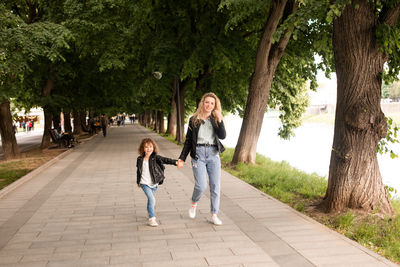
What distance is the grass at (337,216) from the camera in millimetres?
4488

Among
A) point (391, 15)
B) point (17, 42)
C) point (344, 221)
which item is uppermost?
point (17, 42)

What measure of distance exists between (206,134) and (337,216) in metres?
2.23

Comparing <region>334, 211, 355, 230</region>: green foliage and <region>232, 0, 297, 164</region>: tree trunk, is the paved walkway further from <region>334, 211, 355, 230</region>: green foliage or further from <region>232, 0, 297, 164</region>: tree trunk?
<region>232, 0, 297, 164</region>: tree trunk

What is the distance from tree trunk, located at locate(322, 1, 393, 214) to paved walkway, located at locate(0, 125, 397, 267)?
2.92 feet

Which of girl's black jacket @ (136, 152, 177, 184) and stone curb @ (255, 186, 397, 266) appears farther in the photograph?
girl's black jacket @ (136, 152, 177, 184)

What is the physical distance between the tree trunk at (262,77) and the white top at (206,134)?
5900mm

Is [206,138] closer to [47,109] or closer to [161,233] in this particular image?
[161,233]

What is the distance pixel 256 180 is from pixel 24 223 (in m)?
4.95

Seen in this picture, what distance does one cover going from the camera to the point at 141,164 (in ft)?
17.0

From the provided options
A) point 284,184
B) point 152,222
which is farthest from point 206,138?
point 284,184

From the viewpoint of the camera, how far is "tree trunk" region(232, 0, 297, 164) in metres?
10.4

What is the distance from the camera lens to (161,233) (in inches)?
190

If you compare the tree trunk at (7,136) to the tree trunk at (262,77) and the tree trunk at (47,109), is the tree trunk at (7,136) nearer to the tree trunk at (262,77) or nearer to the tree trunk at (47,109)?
the tree trunk at (47,109)

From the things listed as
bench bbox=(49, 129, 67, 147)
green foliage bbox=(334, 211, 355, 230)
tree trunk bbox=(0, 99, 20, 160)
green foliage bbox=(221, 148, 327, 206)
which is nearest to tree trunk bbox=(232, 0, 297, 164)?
green foliage bbox=(221, 148, 327, 206)
